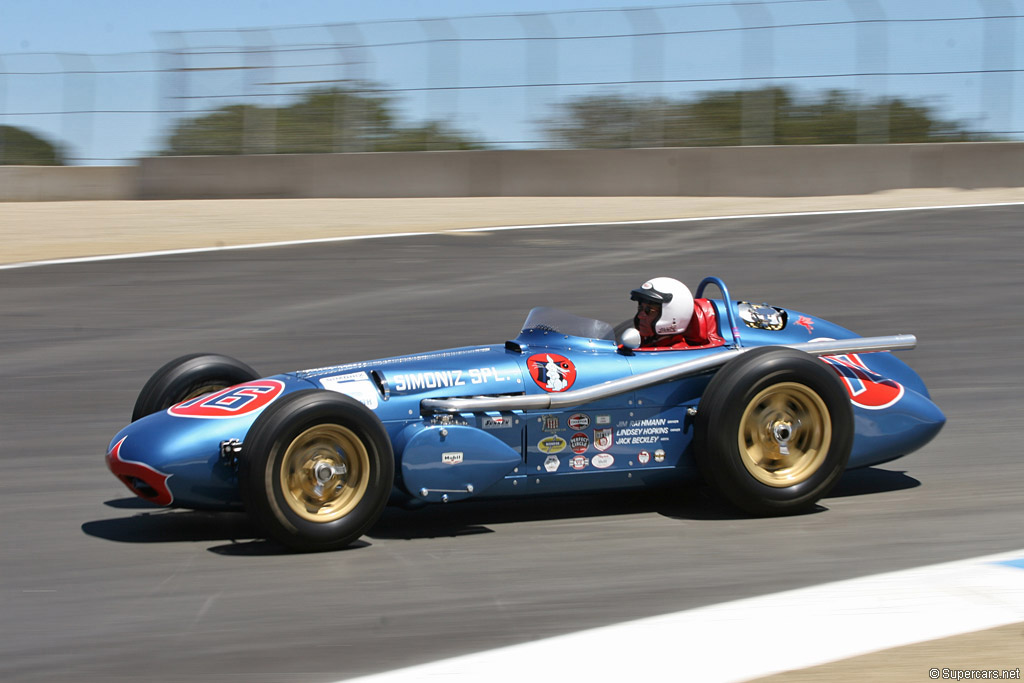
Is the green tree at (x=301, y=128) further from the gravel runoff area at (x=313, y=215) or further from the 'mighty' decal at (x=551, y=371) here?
the 'mighty' decal at (x=551, y=371)

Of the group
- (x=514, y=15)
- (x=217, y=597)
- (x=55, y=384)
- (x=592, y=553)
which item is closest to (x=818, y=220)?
(x=514, y=15)

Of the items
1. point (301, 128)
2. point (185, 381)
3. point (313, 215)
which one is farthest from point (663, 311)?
point (301, 128)

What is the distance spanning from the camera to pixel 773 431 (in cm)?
616

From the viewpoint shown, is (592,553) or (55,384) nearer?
(592,553)

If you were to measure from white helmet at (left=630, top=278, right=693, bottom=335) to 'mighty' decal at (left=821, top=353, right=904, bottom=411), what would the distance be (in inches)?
31.0

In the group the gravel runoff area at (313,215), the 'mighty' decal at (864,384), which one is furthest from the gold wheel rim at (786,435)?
the gravel runoff area at (313,215)

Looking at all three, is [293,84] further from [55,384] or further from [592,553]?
[592,553]

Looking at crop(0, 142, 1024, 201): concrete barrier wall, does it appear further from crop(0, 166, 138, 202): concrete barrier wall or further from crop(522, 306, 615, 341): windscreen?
crop(522, 306, 615, 341): windscreen

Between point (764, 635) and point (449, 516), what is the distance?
89.4 inches

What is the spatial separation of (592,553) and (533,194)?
1927 centimetres

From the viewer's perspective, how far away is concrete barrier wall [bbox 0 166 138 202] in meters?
26.8

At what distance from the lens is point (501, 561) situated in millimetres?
5477

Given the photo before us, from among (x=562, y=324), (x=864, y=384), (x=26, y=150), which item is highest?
(x=26, y=150)

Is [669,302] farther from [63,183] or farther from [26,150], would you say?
[26,150]
